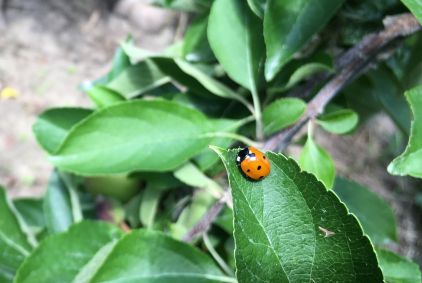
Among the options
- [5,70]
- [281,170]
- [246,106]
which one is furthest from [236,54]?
[5,70]

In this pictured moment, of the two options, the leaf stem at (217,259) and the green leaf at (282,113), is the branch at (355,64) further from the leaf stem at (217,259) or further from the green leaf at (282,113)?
the leaf stem at (217,259)

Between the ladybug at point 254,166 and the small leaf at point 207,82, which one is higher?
the ladybug at point 254,166

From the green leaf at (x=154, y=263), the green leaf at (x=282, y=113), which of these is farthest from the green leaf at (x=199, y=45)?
the green leaf at (x=154, y=263)

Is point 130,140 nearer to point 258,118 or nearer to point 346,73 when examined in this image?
point 258,118

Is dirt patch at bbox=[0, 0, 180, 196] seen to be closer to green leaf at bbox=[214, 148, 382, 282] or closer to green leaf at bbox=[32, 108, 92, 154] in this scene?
green leaf at bbox=[32, 108, 92, 154]

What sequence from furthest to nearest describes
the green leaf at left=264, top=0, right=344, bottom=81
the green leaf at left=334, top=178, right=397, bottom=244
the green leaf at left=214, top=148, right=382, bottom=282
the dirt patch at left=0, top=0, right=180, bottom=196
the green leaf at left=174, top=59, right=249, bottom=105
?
the dirt patch at left=0, top=0, right=180, bottom=196, the green leaf at left=334, top=178, right=397, bottom=244, the green leaf at left=174, top=59, right=249, bottom=105, the green leaf at left=264, top=0, right=344, bottom=81, the green leaf at left=214, top=148, right=382, bottom=282

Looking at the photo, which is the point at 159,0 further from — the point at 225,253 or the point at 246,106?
the point at 225,253

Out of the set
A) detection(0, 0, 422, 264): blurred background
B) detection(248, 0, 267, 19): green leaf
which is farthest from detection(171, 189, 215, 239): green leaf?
detection(0, 0, 422, 264): blurred background
